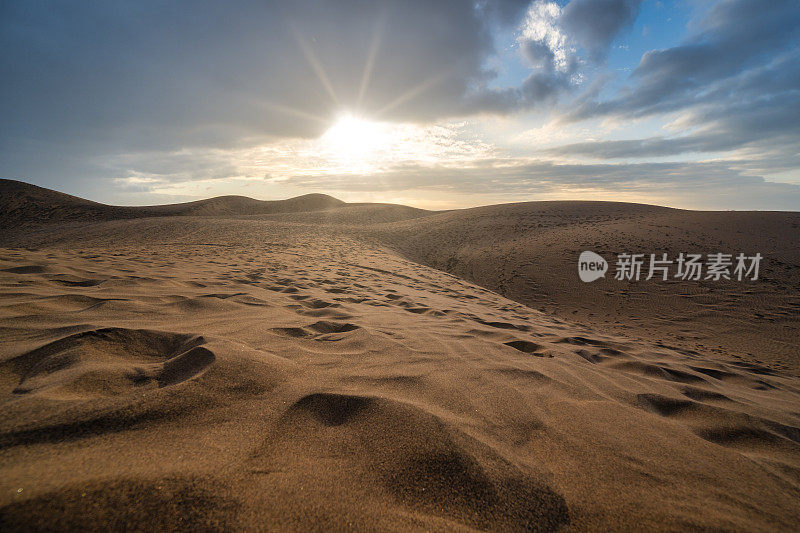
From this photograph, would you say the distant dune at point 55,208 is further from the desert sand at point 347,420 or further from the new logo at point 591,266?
the new logo at point 591,266

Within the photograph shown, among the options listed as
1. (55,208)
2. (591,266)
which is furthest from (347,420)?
(55,208)

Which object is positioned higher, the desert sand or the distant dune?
the distant dune

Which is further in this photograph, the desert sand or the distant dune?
the distant dune

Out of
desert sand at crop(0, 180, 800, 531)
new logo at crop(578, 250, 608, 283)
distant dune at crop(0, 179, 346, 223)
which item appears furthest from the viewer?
distant dune at crop(0, 179, 346, 223)

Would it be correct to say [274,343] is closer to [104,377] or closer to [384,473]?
[104,377]

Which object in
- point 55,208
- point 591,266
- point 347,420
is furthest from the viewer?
point 55,208

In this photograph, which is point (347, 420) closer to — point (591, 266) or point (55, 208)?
point (591, 266)

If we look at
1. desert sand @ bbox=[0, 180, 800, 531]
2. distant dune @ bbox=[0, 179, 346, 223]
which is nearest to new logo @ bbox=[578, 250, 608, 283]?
desert sand @ bbox=[0, 180, 800, 531]

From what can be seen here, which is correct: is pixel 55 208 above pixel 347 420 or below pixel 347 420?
above

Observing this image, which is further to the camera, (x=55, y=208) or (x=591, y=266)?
(x=55, y=208)

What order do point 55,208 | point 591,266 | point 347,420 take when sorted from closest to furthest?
point 347,420 < point 591,266 < point 55,208

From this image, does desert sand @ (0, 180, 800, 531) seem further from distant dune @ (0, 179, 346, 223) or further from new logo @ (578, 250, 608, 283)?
distant dune @ (0, 179, 346, 223)

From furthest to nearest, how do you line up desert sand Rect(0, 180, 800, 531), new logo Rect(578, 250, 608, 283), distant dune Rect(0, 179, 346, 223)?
distant dune Rect(0, 179, 346, 223)
new logo Rect(578, 250, 608, 283)
desert sand Rect(0, 180, 800, 531)

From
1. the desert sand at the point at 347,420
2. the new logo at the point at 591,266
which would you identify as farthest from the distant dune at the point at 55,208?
the new logo at the point at 591,266
